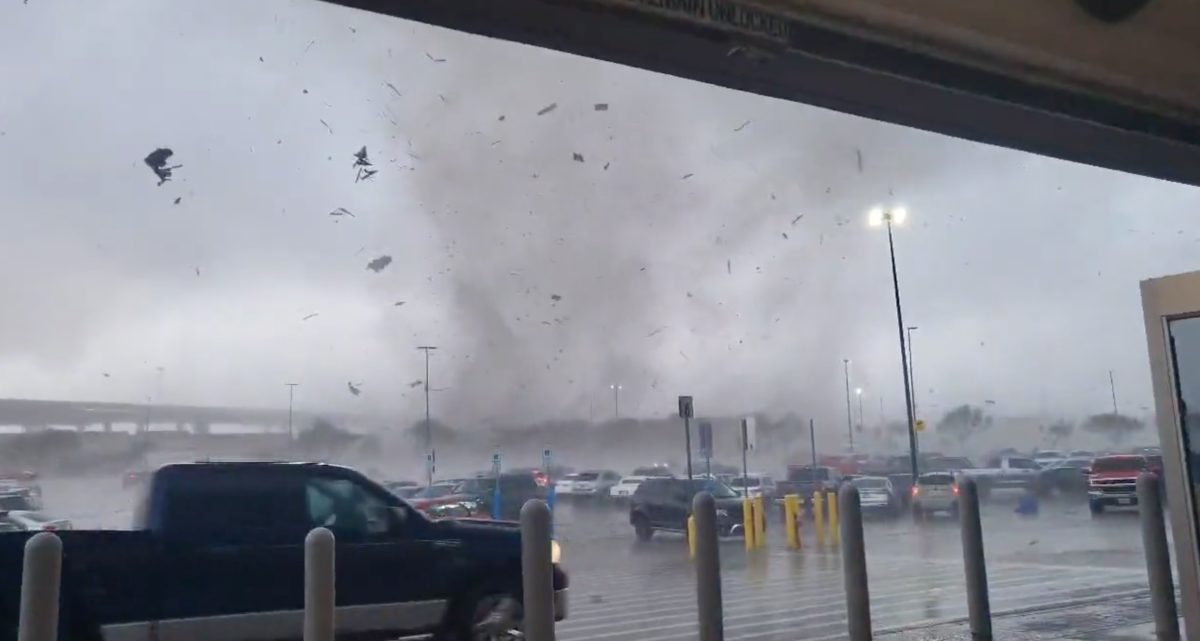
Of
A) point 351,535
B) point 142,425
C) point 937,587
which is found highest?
point 142,425

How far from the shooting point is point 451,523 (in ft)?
24.6

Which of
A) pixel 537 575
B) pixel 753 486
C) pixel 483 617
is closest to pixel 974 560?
pixel 483 617

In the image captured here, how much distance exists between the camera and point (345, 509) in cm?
712

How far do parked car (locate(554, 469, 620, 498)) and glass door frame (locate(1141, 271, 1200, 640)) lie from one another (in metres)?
9.29

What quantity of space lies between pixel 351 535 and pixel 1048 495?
24989 millimetres

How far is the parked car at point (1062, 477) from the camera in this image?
27.4 meters

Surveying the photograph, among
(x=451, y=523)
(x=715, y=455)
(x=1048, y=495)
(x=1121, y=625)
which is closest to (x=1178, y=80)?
(x=1121, y=625)

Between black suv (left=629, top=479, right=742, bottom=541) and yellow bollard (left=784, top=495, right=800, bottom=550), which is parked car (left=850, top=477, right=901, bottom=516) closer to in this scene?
black suv (left=629, top=479, right=742, bottom=541)

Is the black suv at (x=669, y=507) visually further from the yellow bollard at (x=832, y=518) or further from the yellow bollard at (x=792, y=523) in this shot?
the yellow bollard at (x=832, y=518)

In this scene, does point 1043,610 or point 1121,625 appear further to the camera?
point 1043,610

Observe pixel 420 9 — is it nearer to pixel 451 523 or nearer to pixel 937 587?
pixel 451 523

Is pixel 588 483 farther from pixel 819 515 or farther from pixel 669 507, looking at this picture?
pixel 819 515

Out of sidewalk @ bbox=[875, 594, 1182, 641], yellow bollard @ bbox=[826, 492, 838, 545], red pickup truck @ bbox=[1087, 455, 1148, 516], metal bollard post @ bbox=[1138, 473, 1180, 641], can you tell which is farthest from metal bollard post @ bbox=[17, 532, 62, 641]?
red pickup truck @ bbox=[1087, 455, 1148, 516]

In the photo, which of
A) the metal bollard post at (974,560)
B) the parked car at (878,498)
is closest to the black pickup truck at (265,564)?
the metal bollard post at (974,560)
